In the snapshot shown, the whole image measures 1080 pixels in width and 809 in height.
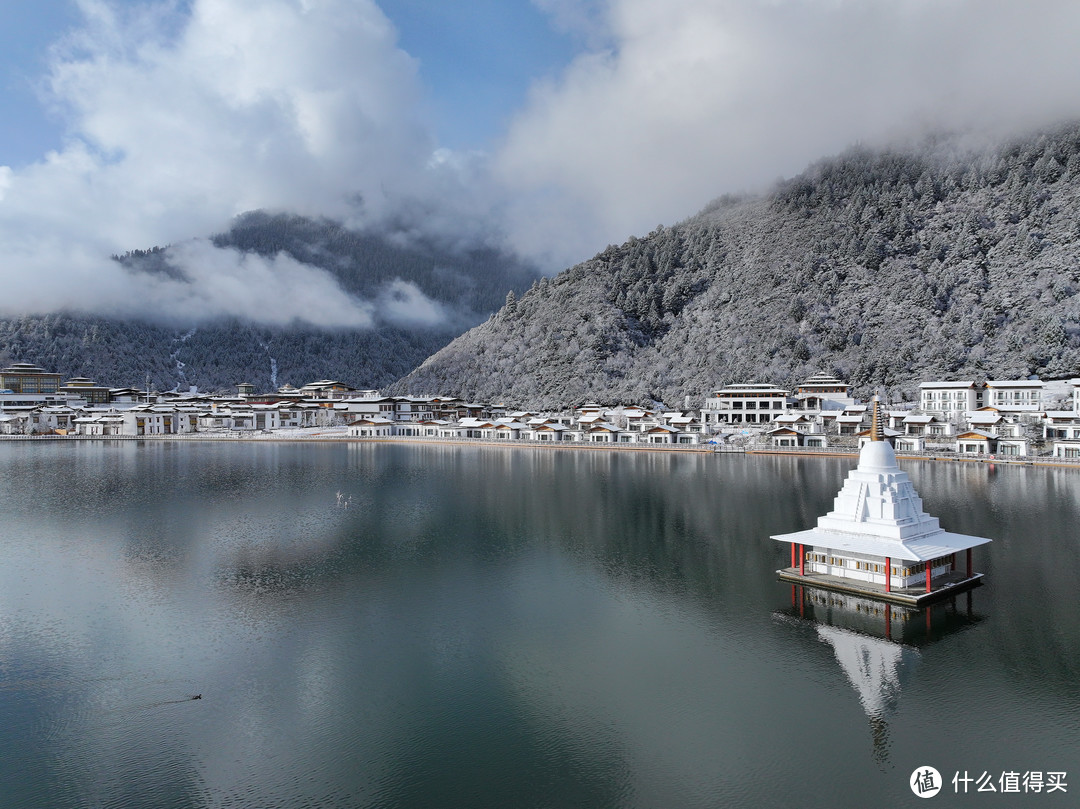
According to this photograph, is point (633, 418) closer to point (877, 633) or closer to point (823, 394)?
point (823, 394)

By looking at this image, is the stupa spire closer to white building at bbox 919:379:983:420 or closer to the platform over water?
the platform over water

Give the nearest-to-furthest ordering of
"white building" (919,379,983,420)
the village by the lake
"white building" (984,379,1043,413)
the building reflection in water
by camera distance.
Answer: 1. the building reflection in water
2. the village by the lake
3. "white building" (984,379,1043,413)
4. "white building" (919,379,983,420)

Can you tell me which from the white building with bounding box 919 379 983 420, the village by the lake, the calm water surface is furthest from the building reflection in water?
the white building with bounding box 919 379 983 420

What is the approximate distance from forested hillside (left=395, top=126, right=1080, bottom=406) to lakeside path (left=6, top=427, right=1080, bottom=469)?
2656cm

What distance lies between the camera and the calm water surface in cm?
1383

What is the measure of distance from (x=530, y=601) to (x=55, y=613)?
627 inches

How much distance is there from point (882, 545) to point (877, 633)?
4.21m

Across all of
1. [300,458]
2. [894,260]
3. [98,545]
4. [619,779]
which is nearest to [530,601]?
[619,779]

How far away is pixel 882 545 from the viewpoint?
23.9 meters

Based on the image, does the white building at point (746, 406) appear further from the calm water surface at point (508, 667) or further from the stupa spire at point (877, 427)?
the stupa spire at point (877, 427)

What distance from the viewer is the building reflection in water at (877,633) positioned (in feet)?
54.9

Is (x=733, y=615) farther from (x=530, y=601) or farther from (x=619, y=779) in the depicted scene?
(x=619, y=779)

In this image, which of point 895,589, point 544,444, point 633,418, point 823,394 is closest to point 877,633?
point 895,589

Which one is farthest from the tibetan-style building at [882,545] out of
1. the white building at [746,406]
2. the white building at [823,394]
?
the white building at [823,394]
